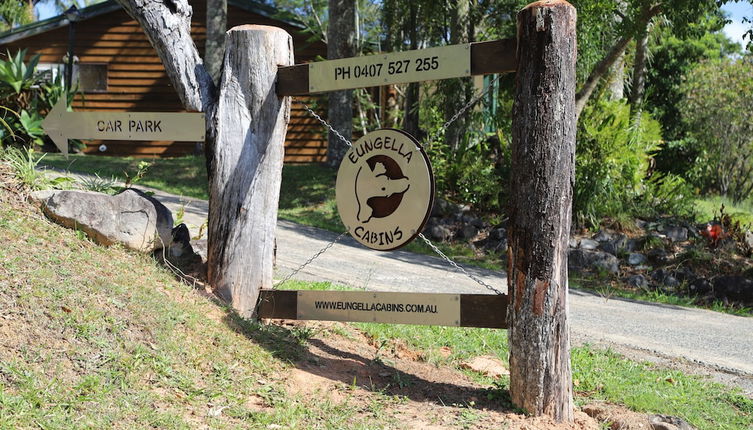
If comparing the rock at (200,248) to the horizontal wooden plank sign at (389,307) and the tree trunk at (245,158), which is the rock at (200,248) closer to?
the tree trunk at (245,158)

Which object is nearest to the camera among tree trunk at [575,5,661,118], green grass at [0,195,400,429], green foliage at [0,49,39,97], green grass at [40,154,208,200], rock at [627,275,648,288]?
green grass at [0,195,400,429]

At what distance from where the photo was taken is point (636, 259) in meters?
12.3

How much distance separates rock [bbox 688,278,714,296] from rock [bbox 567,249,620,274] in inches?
43.5

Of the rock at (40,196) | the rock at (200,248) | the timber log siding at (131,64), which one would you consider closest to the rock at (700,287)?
the rock at (200,248)

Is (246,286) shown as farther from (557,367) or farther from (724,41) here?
(724,41)

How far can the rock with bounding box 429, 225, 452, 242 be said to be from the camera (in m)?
13.5

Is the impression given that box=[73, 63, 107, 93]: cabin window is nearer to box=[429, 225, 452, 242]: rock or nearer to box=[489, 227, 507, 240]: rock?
box=[429, 225, 452, 242]: rock

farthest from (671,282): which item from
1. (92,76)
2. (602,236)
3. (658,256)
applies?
(92,76)

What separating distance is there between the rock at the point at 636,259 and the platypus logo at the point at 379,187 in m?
8.16

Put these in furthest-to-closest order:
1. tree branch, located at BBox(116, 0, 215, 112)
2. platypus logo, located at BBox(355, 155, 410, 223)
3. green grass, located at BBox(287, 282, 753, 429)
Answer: tree branch, located at BBox(116, 0, 215, 112)
green grass, located at BBox(287, 282, 753, 429)
platypus logo, located at BBox(355, 155, 410, 223)

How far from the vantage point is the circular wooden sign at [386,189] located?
15.9ft

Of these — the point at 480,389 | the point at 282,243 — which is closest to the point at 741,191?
the point at 282,243

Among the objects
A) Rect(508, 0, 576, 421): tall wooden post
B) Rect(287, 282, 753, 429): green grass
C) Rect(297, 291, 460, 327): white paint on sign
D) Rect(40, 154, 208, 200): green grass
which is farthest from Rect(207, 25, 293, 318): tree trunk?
Rect(40, 154, 208, 200): green grass

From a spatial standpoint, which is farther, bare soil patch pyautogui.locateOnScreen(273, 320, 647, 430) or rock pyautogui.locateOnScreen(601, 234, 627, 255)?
rock pyautogui.locateOnScreen(601, 234, 627, 255)
